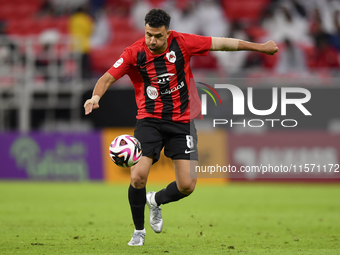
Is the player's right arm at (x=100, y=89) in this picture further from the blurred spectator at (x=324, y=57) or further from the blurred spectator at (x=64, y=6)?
the blurred spectator at (x=64, y=6)

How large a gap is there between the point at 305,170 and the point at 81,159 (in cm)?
501

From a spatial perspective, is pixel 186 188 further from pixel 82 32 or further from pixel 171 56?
pixel 82 32

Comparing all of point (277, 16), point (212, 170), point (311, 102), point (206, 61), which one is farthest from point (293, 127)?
point (277, 16)

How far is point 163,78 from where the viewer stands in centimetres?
547

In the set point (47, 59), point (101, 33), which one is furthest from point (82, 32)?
point (47, 59)

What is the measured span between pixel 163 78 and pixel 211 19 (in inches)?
384

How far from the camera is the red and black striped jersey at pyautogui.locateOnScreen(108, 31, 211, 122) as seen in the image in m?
5.42

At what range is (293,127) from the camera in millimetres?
11766

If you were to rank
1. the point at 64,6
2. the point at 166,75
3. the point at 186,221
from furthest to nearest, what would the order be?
1. the point at 64,6
2. the point at 186,221
3. the point at 166,75

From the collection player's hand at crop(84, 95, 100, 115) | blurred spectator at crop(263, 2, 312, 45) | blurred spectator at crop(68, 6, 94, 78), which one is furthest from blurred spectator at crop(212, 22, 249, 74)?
player's hand at crop(84, 95, 100, 115)

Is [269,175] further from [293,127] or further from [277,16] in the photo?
Answer: [277,16]

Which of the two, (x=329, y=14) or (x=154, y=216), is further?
(x=329, y=14)

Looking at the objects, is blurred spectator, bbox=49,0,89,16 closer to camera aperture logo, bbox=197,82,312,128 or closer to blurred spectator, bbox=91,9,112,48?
blurred spectator, bbox=91,9,112,48

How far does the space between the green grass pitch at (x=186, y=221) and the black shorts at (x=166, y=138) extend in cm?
92
